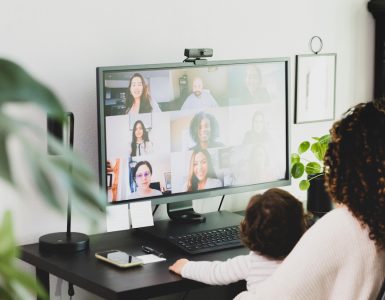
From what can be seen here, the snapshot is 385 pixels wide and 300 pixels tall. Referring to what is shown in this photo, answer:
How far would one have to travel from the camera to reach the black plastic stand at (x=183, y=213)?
2461mm

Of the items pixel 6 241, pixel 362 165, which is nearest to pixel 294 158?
pixel 362 165

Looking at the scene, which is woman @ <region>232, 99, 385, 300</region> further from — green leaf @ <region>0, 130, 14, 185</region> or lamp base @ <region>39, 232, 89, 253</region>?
green leaf @ <region>0, 130, 14, 185</region>

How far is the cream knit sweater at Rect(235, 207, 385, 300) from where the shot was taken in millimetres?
1494

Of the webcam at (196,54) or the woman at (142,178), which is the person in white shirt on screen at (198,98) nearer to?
the webcam at (196,54)

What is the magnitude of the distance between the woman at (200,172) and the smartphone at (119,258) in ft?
1.23

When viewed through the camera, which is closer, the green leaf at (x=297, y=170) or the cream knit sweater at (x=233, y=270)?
the cream knit sweater at (x=233, y=270)

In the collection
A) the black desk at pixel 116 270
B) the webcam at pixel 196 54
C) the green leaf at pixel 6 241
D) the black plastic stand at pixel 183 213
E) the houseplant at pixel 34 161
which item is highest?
the webcam at pixel 196 54

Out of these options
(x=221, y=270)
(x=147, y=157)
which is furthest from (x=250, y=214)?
(x=147, y=157)

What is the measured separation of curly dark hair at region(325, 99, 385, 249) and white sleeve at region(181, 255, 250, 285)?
0.36 m

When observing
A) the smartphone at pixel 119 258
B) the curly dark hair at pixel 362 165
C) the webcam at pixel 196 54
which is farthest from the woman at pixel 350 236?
the webcam at pixel 196 54

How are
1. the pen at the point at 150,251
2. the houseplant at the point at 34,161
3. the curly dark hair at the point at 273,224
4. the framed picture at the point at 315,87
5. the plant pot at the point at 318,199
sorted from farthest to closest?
the framed picture at the point at 315,87 → the plant pot at the point at 318,199 → the pen at the point at 150,251 → the curly dark hair at the point at 273,224 → the houseplant at the point at 34,161

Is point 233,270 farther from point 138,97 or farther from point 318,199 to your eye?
point 318,199

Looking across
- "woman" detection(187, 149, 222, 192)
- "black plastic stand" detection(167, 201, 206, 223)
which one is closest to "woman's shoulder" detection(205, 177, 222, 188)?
"woman" detection(187, 149, 222, 192)

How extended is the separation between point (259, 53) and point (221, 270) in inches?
46.1
